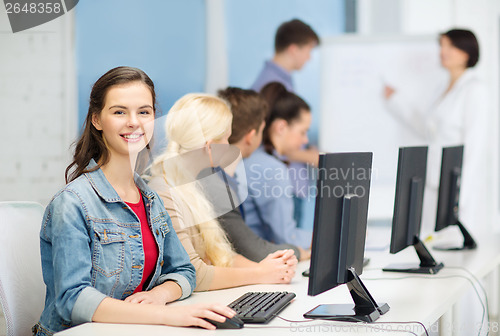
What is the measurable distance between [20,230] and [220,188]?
0.71 metres

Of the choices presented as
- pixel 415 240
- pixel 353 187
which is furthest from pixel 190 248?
pixel 415 240

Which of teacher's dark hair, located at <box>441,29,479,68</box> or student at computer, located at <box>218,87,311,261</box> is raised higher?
teacher's dark hair, located at <box>441,29,479,68</box>

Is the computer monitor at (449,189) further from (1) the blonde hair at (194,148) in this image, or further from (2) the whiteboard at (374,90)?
(2) the whiteboard at (374,90)

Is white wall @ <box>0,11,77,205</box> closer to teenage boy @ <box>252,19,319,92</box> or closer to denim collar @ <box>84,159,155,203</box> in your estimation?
denim collar @ <box>84,159,155,203</box>

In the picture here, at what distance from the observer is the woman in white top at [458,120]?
12.8 feet

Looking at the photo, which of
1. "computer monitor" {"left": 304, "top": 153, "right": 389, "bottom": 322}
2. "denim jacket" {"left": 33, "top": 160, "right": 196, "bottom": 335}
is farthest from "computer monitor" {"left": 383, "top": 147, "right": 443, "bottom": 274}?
"denim jacket" {"left": 33, "top": 160, "right": 196, "bottom": 335}

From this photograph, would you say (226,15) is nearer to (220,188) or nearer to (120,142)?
(220,188)

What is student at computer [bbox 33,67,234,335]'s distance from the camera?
1.45 meters

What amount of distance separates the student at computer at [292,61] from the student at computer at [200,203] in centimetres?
193

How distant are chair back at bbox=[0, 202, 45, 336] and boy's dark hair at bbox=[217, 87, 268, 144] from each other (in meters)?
0.97

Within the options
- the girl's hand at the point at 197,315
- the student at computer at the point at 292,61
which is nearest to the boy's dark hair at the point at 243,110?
the girl's hand at the point at 197,315

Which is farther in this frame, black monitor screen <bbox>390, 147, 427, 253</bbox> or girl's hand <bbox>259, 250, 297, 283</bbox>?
black monitor screen <bbox>390, 147, 427, 253</bbox>

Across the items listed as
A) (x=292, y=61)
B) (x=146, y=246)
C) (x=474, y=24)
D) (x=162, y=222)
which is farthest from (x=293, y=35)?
(x=146, y=246)

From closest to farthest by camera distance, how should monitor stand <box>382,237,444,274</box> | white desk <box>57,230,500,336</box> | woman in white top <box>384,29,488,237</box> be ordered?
white desk <box>57,230,500,336</box>, monitor stand <box>382,237,444,274</box>, woman in white top <box>384,29,488,237</box>
